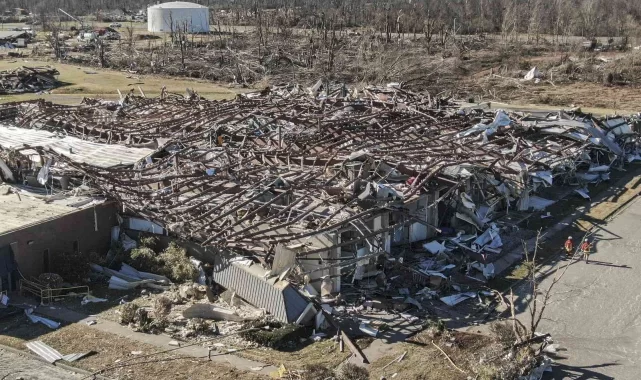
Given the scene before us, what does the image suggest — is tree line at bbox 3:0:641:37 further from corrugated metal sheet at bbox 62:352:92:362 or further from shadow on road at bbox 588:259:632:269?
corrugated metal sheet at bbox 62:352:92:362

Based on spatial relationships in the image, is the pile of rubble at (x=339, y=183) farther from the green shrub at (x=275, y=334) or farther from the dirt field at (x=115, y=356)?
the dirt field at (x=115, y=356)

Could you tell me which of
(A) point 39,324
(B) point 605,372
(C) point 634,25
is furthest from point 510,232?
(C) point 634,25

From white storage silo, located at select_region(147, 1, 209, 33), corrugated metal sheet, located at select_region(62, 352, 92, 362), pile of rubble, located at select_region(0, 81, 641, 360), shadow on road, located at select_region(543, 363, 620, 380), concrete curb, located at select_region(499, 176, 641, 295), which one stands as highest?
white storage silo, located at select_region(147, 1, 209, 33)

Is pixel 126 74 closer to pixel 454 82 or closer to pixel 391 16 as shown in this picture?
pixel 454 82

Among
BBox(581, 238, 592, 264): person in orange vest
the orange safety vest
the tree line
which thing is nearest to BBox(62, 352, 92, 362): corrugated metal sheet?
the orange safety vest

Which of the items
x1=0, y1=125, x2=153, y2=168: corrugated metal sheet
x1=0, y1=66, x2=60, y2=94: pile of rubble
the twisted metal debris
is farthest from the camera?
x1=0, y1=66, x2=60, y2=94: pile of rubble

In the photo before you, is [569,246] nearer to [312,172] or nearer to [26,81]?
[312,172]


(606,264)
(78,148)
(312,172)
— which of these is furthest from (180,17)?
(606,264)

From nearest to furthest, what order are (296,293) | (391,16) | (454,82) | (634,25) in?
(296,293), (454,82), (634,25), (391,16)
